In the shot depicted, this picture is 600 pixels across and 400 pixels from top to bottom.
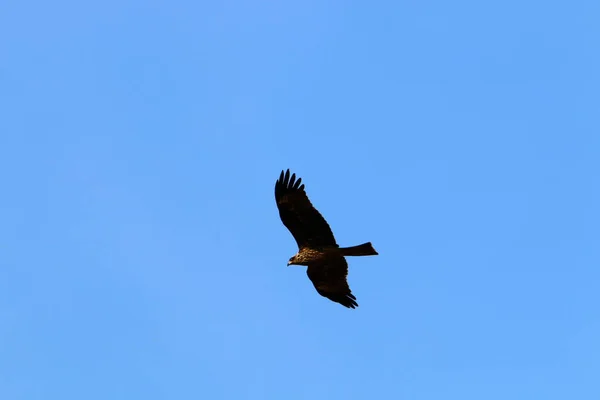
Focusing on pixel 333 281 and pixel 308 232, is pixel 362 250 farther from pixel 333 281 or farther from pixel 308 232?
pixel 333 281

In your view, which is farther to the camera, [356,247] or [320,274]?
[320,274]

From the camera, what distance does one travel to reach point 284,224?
2061 cm

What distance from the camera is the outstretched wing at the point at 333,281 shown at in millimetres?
21141

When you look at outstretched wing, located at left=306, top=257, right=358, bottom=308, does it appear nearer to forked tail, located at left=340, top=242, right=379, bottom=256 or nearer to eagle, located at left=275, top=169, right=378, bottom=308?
eagle, located at left=275, top=169, right=378, bottom=308

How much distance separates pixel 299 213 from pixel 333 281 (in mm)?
2166

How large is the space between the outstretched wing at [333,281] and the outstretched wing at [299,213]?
0.86 metres

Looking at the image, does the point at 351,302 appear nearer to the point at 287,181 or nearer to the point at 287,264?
the point at 287,264

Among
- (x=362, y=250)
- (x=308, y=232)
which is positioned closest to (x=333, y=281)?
(x=308, y=232)

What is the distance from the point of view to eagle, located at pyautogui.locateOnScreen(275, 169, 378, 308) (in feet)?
66.4

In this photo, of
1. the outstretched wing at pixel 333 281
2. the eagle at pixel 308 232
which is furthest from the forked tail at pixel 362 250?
the outstretched wing at pixel 333 281

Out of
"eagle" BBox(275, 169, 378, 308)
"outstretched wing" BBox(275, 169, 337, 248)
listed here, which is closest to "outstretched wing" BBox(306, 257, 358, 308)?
"eagle" BBox(275, 169, 378, 308)

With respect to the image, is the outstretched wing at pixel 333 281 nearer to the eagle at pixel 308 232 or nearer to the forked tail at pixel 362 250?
the eagle at pixel 308 232

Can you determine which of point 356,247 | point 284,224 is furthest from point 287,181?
point 356,247

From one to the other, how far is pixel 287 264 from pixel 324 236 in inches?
54.8
